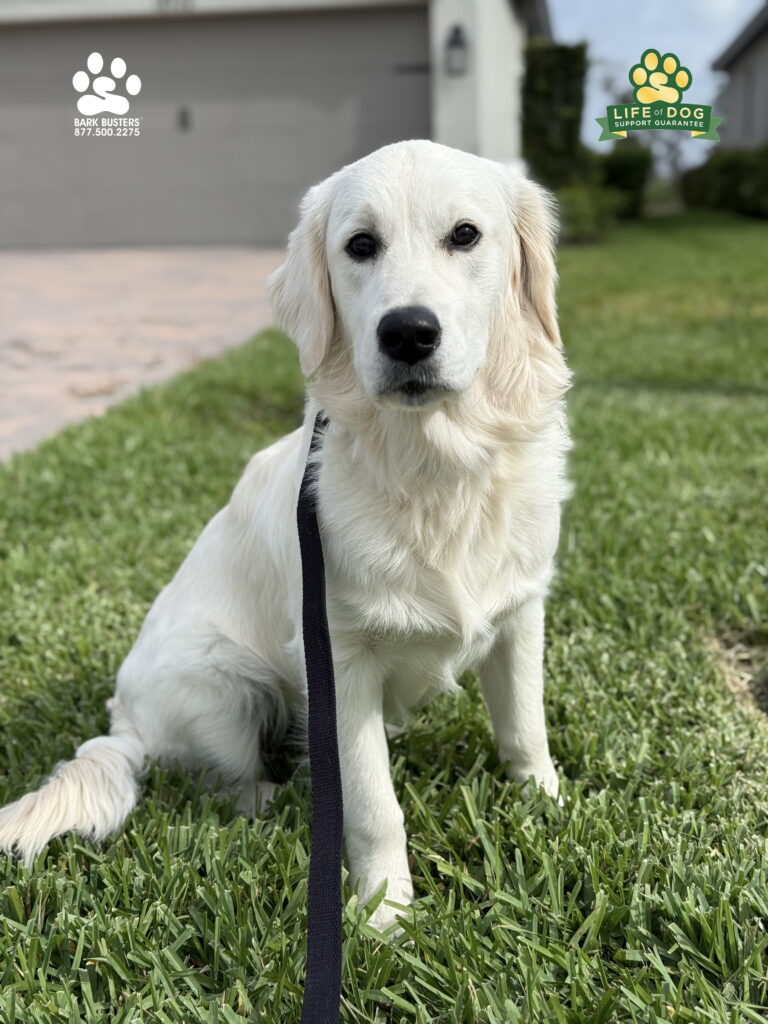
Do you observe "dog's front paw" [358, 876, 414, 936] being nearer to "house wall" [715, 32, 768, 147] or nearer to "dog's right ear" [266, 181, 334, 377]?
"dog's right ear" [266, 181, 334, 377]

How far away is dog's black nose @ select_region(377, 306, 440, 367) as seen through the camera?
1.63 m

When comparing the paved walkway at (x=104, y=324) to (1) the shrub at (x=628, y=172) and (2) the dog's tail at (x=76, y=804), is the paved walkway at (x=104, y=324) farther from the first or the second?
(1) the shrub at (x=628, y=172)

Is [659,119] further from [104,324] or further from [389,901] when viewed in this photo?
[104,324]

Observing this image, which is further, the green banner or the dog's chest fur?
the green banner

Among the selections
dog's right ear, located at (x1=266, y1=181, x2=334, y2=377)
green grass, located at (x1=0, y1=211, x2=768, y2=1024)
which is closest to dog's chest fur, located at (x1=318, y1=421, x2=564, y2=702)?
dog's right ear, located at (x1=266, y1=181, x2=334, y2=377)

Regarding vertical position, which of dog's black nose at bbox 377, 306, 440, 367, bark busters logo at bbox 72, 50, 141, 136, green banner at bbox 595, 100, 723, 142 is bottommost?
dog's black nose at bbox 377, 306, 440, 367

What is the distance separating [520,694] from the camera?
213cm

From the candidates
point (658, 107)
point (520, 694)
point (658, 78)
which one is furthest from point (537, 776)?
point (658, 78)

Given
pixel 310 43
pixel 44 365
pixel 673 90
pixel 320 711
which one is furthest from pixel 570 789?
pixel 310 43

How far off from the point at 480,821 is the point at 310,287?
1.19 metres

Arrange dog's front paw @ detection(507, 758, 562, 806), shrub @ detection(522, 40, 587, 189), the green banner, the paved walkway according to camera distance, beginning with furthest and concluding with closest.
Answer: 1. shrub @ detection(522, 40, 587, 189)
2. the paved walkway
3. the green banner
4. dog's front paw @ detection(507, 758, 562, 806)

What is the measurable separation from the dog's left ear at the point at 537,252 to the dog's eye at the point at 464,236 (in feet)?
0.63

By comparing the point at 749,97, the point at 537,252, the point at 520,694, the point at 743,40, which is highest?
the point at 743,40

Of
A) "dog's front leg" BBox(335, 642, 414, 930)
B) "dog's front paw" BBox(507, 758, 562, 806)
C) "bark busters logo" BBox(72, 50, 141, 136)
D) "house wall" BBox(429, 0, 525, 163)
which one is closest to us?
"dog's front leg" BBox(335, 642, 414, 930)
